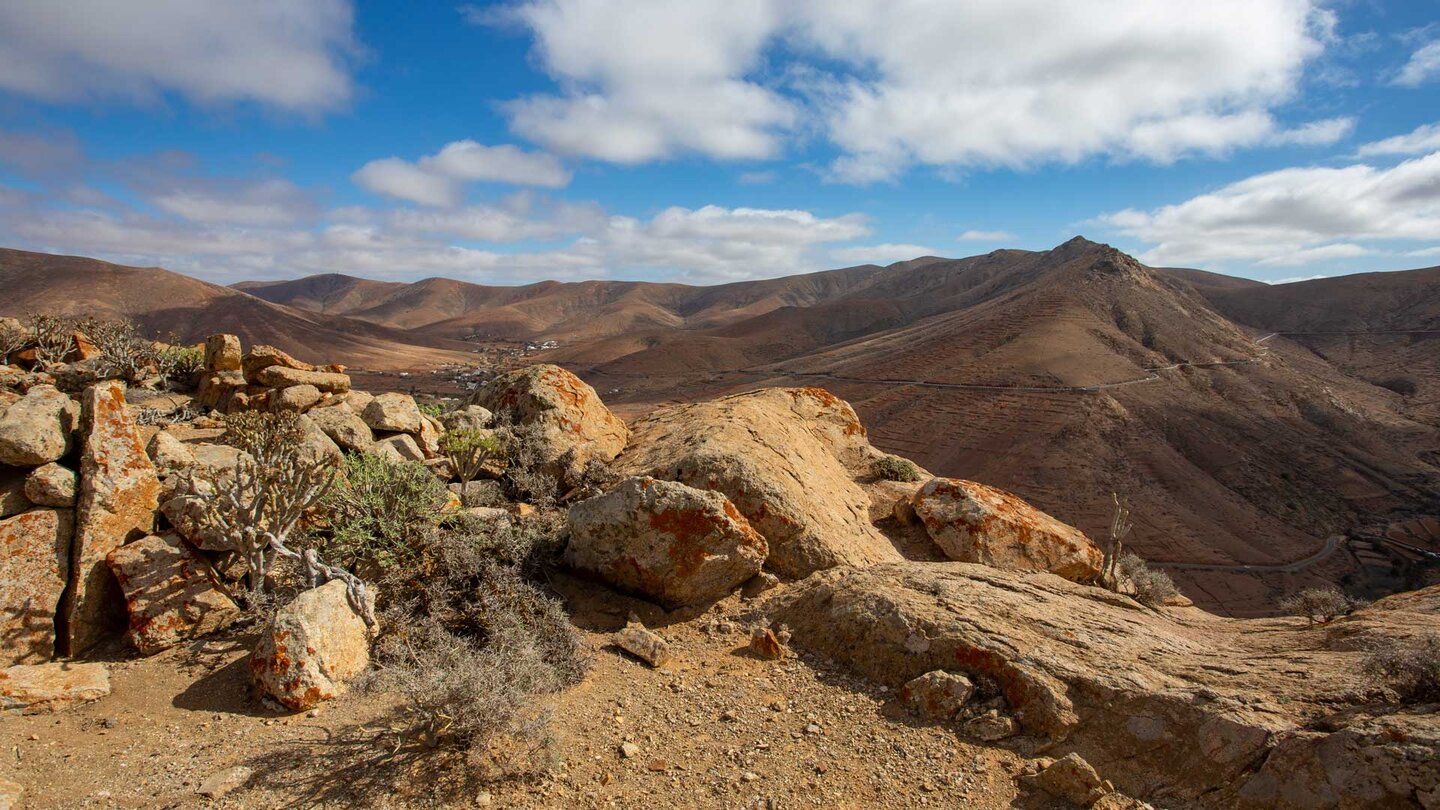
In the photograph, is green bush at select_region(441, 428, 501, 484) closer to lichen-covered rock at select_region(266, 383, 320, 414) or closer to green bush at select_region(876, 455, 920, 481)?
lichen-covered rock at select_region(266, 383, 320, 414)

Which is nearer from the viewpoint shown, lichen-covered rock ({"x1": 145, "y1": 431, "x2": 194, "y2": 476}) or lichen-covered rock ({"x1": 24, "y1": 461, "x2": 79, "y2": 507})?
lichen-covered rock ({"x1": 24, "y1": 461, "x2": 79, "y2": 507})

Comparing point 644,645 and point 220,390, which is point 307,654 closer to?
point 644,645

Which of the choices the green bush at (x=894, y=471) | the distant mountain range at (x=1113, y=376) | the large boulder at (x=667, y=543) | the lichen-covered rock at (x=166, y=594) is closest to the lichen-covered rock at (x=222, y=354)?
the lichen-covered rock at (x=166, y=594)

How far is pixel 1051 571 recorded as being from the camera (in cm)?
809

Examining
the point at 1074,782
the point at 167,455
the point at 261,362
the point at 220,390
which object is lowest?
the point at 1074,782

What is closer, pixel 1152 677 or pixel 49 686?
pixel 49 686

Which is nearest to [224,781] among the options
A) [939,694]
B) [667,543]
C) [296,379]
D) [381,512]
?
[381,512]

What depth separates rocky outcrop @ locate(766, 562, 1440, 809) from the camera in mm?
3293

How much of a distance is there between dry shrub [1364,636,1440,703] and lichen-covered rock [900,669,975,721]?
2.26m

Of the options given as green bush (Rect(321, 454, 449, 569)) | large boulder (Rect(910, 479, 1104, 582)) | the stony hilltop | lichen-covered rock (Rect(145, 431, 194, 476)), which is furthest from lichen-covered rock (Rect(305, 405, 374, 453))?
large boulder (Rect(910, 479, 1104, 582))

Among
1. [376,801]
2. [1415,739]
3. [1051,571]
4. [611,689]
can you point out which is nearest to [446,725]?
[376,801]

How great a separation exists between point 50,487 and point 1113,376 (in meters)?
40.9

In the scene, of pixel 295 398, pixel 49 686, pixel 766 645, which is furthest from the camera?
pixel 295 398

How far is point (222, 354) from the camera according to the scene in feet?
32.5
